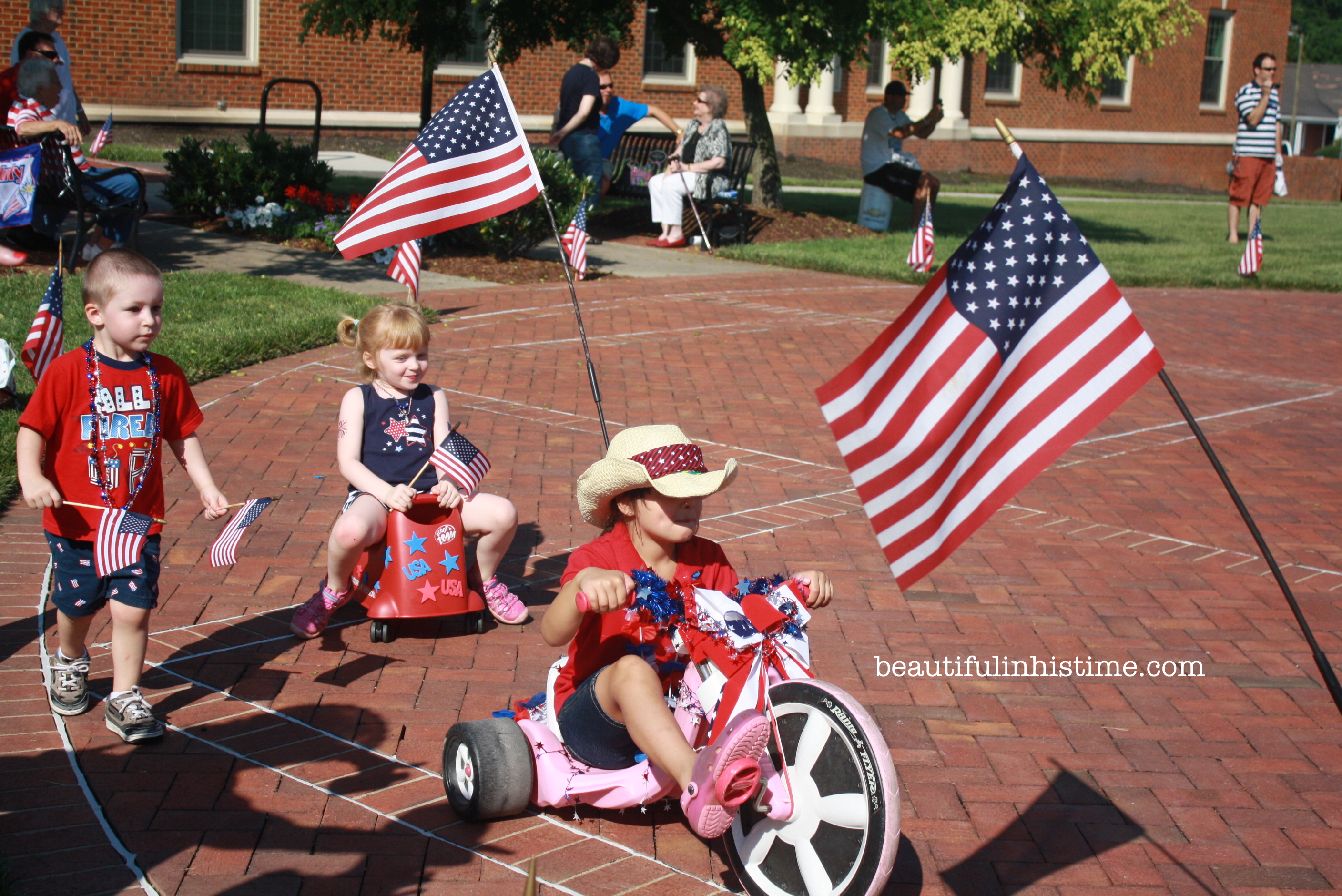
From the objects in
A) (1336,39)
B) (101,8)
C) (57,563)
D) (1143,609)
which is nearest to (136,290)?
(57,563)

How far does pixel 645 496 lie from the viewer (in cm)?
326

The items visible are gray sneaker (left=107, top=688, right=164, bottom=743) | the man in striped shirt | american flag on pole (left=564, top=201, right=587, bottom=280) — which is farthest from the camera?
the man in striped shirt

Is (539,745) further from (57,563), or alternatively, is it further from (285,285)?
(285,285)

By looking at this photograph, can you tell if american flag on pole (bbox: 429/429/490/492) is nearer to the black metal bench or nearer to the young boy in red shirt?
the young boy in red shirt

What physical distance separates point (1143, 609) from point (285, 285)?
768cm

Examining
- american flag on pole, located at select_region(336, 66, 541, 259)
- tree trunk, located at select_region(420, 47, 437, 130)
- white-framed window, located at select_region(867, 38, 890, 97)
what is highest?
white-framed window, located at select_region(867, 38, 890, 97)

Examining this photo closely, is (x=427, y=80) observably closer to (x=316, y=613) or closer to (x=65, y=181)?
(x=65, y=181)

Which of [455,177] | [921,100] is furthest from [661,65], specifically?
[455,177]

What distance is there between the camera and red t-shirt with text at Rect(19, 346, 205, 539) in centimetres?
372

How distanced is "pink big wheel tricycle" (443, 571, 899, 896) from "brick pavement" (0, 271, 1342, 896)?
166 mm

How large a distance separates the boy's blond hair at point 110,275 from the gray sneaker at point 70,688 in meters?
1.10

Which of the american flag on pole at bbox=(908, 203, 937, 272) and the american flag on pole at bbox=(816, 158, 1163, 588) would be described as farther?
the american flag on pole at bbox=(908, 203, 937, 272)

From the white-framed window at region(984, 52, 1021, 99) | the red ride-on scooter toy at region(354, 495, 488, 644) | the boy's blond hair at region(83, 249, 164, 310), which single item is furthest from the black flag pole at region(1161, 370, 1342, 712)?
the white-framed window at region(984, 52, 1021, 99)

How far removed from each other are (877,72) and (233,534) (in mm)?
30302
